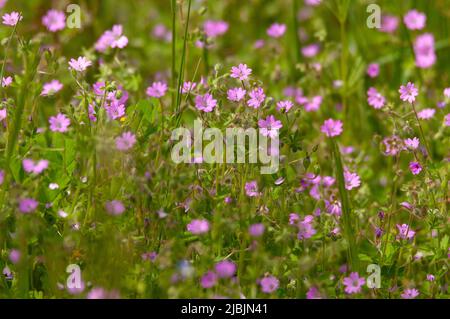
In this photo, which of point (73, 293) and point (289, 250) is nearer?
point (73, 293)

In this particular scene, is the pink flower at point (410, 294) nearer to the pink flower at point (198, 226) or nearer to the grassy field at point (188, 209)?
the grassy field at point (188, 209)

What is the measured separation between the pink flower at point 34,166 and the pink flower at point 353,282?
0.70 metres

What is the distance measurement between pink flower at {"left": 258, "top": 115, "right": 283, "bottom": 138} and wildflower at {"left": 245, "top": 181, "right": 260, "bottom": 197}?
0.13m

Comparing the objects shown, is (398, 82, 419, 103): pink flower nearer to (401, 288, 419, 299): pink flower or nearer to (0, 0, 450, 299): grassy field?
(0, 0, 450, 299): grassy field

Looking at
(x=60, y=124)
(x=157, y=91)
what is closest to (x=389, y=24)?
(x=157, y=91)

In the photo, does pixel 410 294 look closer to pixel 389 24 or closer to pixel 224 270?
pixel 224 270

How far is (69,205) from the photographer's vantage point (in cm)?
200

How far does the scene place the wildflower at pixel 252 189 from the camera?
1.95m

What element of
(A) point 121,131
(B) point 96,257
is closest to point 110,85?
(A) point 121,131

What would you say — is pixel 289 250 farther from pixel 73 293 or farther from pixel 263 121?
pixel 73 293

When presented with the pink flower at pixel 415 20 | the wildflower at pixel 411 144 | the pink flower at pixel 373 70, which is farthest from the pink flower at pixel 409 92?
the pink flower at pixel 415 20

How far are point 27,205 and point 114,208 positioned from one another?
0.61 feet

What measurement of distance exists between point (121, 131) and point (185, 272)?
42cm

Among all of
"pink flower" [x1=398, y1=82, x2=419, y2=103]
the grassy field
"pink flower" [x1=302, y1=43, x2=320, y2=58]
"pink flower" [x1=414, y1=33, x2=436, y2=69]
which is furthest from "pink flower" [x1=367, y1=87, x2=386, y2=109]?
"pink flower" [x1=302, y1=43, x2=320, y2=58]
